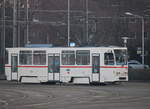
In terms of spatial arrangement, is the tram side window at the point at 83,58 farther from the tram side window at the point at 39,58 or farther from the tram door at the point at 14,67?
the tram door at the point at 14,67

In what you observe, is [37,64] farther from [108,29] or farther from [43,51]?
[108,29]

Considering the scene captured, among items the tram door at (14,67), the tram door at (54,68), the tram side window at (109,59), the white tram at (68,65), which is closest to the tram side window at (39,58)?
Result: the white tram at (68,65)

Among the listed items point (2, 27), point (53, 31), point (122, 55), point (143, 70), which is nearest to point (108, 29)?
point (53, 31)

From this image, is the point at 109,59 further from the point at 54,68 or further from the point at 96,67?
the point at 54,68

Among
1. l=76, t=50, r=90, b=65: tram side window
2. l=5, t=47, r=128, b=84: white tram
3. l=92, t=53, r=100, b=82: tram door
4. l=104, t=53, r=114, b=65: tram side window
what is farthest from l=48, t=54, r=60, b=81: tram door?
l=104, t=53, r=114, b=65: tram side window

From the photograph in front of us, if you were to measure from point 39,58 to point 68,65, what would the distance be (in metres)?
2.41

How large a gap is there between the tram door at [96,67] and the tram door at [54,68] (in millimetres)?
2680

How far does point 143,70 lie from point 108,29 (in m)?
19.1

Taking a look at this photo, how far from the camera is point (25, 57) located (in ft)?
109

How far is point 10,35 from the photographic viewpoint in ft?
211

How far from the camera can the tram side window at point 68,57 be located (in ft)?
106

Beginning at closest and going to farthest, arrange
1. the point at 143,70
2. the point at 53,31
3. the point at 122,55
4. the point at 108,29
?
1. the point at 122,55
2. the point at 143,70
3. the point at 108,29
4. the point at 53,31

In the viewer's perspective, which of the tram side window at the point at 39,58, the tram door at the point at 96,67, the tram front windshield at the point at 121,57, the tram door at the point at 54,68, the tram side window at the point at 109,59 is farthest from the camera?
the tram side window at the point at 39,58

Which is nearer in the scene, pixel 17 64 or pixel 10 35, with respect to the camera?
pixel 17 64
